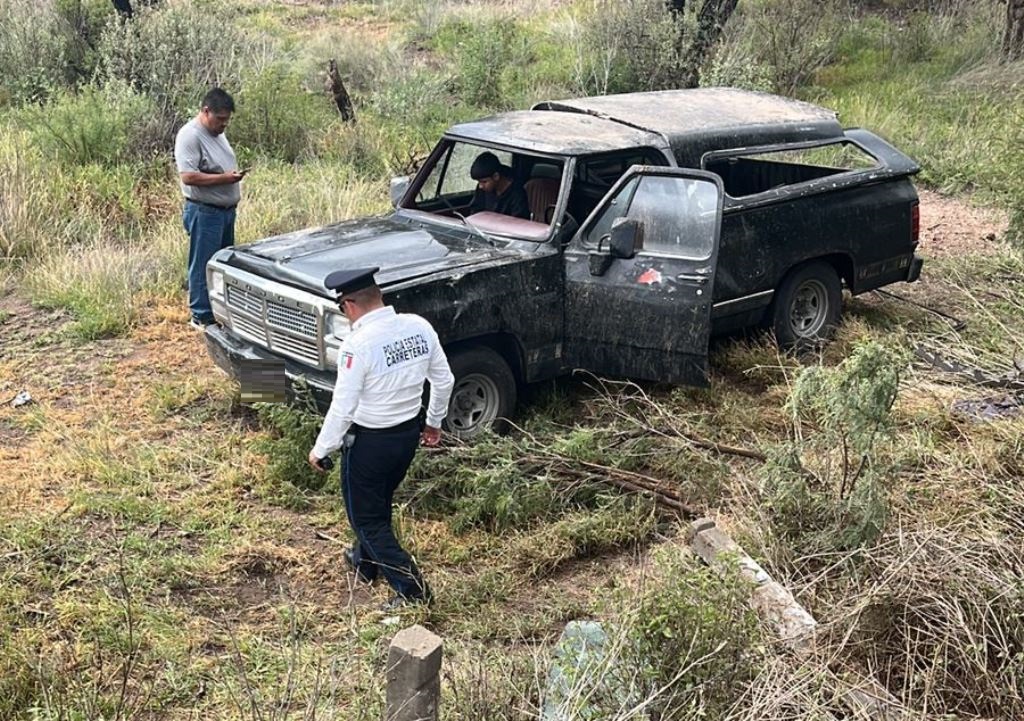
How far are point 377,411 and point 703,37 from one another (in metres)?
11.8

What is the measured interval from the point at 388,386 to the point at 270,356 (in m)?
1.71

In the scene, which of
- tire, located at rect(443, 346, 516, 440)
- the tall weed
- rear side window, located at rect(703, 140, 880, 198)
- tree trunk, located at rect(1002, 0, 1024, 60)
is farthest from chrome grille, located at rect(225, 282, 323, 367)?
→ tree trunk, located at rect(1002, 0, 1024, 60)

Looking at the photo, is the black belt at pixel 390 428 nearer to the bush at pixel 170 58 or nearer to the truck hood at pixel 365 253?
the truck hood at pixel 365 253

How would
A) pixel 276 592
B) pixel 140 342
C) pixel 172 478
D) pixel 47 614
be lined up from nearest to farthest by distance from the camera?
pixel 47 614 → pixel 276 592 → pixel 172 478 → pixel 140 342

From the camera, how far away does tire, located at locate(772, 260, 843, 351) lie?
7.06m

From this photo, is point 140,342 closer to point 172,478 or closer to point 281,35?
point 172,478

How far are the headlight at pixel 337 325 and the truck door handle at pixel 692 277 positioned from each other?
194 cm

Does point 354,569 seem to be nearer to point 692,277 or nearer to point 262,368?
point 262,368

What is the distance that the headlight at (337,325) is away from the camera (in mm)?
5398

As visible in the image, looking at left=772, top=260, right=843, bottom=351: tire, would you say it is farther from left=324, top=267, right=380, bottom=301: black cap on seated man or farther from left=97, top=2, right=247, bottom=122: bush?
left=97, top=2, right=247, bottom=122: bush

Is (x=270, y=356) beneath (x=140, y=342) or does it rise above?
above

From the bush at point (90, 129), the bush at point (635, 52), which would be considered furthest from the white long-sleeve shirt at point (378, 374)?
the bush at point (635, 52)

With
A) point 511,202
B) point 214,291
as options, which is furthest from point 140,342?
point 511,202

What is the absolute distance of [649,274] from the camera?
604cm
